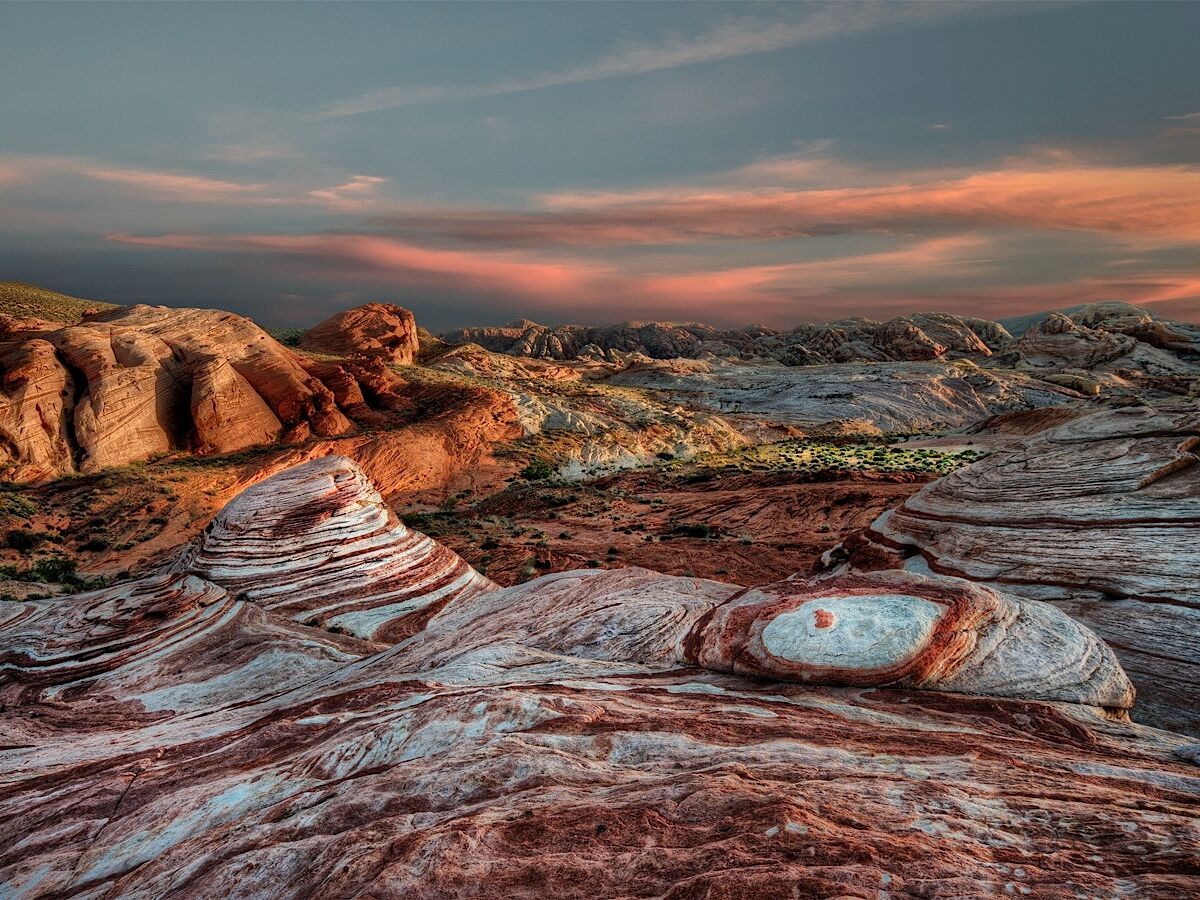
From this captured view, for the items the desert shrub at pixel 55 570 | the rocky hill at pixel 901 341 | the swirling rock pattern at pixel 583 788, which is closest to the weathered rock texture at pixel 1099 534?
the swirling rock pattern at pixel 583 788

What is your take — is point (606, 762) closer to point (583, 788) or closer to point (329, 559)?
point (583, 788)

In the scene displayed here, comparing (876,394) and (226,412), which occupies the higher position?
(876,394)

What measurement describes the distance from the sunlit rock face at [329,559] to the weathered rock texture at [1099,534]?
896 centimetres

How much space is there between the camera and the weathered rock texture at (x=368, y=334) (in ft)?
205

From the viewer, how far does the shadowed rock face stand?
370 centimetres

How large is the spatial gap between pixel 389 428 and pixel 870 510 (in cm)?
2764

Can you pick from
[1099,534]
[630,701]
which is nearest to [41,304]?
[630,701]

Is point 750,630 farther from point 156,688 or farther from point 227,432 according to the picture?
point 227,432

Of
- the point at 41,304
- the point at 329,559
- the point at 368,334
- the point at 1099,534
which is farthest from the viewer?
the point at 368,334

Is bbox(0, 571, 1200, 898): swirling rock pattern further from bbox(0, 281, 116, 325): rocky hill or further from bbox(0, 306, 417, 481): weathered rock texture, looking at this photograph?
bbox(0, 281, 116, 325): rocky hill

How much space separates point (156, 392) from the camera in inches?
1351

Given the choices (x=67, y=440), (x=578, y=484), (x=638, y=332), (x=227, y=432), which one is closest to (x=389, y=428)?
(x=227, y=432)

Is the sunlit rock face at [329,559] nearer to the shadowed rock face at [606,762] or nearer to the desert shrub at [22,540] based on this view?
the shadowed rock face at [606,762]

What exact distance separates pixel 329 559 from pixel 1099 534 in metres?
13.6
